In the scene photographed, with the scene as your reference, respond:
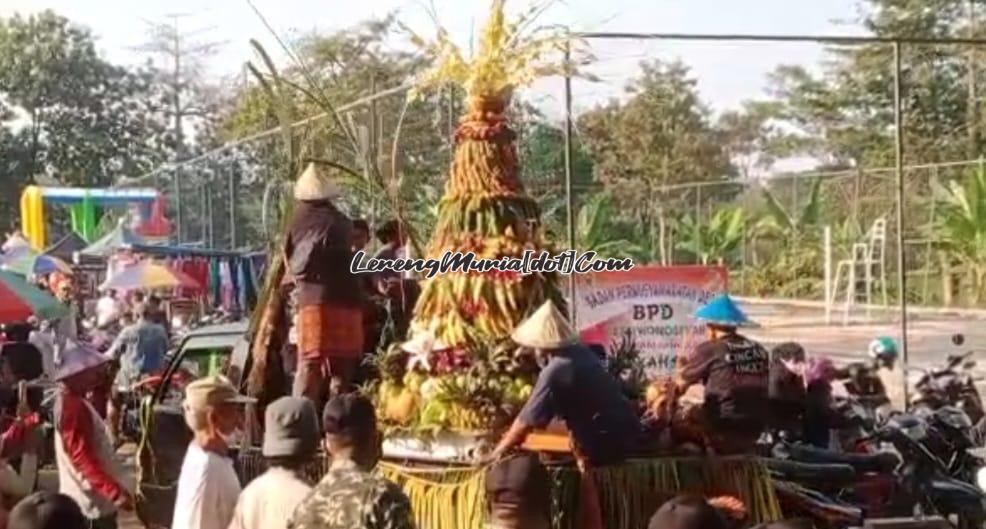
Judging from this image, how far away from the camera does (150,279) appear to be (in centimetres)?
2061

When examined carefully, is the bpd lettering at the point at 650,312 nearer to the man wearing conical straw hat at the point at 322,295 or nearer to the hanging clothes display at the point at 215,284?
the man wearing conical straw hat at the point at 322,295

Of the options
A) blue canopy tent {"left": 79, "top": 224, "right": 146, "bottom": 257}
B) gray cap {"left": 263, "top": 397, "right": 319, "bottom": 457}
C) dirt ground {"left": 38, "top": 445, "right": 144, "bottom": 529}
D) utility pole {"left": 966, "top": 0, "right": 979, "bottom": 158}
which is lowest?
dirt ground {"left": 38, "top": 445, "right": 144, "bottom": 529}

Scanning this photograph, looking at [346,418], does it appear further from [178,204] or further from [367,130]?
[178,204]

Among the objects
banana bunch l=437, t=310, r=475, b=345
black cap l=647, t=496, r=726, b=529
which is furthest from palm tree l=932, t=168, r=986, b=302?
black cap l=647, t=496, r=726, b=529

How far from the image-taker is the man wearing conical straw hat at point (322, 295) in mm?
7930

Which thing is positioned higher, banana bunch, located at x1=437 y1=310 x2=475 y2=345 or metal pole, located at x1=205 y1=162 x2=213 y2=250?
metal pole, located at x1=205 y1=162 x2=213 y2=250

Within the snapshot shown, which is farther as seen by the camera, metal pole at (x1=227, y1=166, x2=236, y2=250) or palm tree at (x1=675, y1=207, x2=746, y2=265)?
palm tree at (x1=675, y1=207, x2=746, y2=265)

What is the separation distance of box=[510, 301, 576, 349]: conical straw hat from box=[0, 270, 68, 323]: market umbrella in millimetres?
5192

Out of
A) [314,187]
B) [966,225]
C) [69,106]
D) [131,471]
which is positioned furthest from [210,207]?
[69,106]

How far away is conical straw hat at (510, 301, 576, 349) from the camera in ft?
21.9

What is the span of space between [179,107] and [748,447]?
52.9 m

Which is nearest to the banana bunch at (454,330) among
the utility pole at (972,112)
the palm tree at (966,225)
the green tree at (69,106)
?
the palm tree at (966,225)

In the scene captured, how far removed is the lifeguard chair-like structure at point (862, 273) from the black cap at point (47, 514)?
66.3ft

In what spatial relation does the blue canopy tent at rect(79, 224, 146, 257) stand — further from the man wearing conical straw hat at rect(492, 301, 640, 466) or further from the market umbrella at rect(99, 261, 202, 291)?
the man wearing conical straw hat at rect(492, 301, 640, 466)
